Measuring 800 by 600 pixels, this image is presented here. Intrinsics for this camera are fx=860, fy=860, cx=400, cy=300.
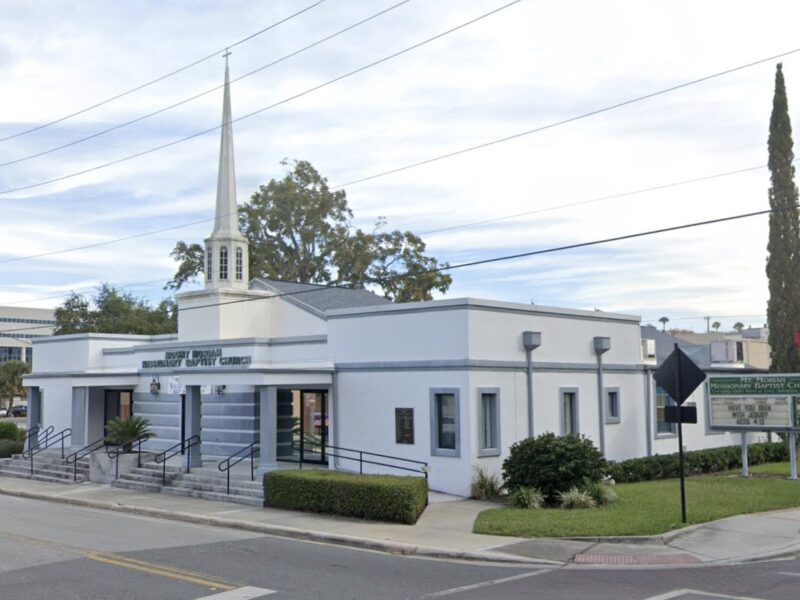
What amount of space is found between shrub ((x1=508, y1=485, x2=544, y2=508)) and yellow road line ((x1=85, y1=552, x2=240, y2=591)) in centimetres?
806

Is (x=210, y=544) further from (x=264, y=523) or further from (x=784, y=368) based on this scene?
(x=784, y=368)

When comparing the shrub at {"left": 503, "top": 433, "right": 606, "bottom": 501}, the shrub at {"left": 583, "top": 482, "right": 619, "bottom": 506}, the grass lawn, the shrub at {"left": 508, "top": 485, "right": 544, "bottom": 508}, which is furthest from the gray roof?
the shrub at {"left": 583, "top": 482, "right": 619, "bottom": 506}

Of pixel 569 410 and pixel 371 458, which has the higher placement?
pixel 569 410

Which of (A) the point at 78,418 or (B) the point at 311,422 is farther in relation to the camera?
(A) the point at 78,418

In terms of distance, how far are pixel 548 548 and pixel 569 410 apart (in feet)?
33.8

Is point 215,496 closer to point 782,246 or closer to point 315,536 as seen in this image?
point 315,536

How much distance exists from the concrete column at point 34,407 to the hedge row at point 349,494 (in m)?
17.2

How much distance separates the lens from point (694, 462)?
2525 cm

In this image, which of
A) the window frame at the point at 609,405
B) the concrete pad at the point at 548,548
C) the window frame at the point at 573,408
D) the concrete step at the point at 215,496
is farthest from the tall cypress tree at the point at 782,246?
the concrete step at the point at 215,496

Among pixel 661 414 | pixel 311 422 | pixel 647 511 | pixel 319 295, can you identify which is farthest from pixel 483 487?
pixel 319 295

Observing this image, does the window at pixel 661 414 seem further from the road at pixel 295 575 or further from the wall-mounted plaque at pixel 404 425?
the road at pixel 295 575

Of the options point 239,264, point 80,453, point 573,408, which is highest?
point 239,264

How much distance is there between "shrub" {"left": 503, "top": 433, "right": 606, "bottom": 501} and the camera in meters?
18.3

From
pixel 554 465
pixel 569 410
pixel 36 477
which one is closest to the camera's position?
pixel 554 465
